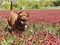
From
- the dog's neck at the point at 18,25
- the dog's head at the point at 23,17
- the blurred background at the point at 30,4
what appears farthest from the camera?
the blurred background at the point at 30,4

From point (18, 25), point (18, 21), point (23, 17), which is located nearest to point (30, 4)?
point (18, 25)

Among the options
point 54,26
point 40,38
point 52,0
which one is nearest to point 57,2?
point 52,0

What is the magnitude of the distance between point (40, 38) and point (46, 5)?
99.3 feet

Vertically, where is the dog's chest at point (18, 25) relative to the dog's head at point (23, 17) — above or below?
below

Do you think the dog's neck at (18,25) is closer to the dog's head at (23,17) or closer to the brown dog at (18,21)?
the brown dog at (18,21)

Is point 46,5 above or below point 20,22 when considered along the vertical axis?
below

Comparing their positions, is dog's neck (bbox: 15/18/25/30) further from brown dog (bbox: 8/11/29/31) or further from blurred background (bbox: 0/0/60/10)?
blurred background (bbox: 0/0/60/10)

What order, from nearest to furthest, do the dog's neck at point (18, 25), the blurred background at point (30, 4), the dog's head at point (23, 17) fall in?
the dog's head at point (23, 17)
the dog's neck at point (18, 25)
the blurred background at point (30, 4)

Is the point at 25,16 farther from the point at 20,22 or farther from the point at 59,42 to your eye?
the point at 59,42

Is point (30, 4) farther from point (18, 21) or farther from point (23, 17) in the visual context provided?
point (23, 17)

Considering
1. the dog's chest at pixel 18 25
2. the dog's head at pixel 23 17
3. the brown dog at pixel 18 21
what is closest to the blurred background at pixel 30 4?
the brown dog at pixel 18 21

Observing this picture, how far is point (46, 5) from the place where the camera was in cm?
3459

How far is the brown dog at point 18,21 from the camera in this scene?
7500mm

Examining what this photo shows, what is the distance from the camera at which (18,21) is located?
7.80 metres
